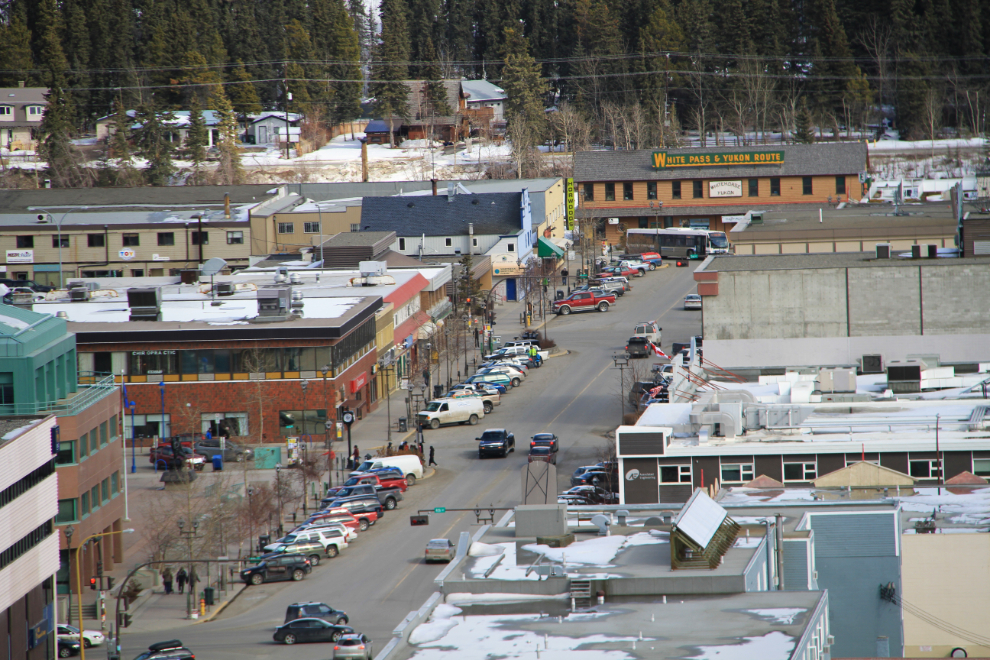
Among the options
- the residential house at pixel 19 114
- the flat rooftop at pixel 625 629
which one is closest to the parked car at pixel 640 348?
the flat rooftop at pixel 625 629

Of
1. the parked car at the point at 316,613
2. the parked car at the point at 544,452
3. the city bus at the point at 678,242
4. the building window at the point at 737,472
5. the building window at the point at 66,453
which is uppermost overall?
the city bus at the point at 678,242

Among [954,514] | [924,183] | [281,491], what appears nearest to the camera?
[954,514]

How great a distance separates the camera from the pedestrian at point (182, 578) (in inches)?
1672

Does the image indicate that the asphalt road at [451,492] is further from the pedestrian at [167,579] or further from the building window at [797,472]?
the building window at [797,472]

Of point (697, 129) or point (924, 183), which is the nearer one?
point (924, 183)

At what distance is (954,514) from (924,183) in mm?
67646

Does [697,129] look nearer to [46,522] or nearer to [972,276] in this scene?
[972,276]

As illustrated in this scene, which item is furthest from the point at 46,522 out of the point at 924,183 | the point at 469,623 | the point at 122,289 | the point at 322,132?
the point at 322,132

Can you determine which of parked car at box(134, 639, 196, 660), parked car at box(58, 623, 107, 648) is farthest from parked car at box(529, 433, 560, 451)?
parked car at box(134, 639, 196, 660)

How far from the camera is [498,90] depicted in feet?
521

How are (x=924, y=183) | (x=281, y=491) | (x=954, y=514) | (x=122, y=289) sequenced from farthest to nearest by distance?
1. (x=924, y=183)
2. (x=122, y=289)
3. (x=281, y=491)
4. (x=954, y=514)

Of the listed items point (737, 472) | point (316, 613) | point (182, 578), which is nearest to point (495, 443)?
point (737, 472)

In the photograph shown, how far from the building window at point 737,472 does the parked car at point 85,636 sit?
19.6m

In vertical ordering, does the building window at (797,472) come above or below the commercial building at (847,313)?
below
